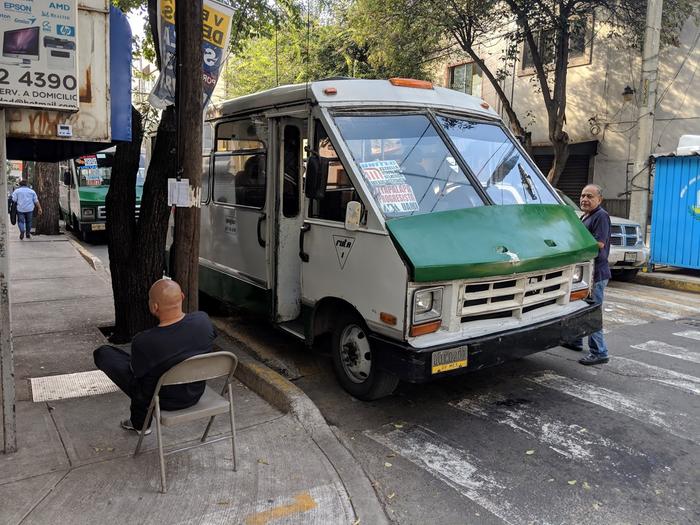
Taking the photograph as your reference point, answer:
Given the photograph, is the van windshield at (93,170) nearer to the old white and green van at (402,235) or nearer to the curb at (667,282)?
the old white and green van at (402,235)

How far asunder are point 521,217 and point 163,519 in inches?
137

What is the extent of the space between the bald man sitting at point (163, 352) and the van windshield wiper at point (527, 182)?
10.8ft

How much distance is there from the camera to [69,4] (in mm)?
3383

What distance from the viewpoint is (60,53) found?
3377mm

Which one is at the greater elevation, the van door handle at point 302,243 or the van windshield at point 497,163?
the van windshield at point 497,163

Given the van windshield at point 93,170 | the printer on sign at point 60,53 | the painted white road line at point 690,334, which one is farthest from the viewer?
the van windshield at point 93,170

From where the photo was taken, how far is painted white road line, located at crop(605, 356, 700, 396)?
17.9 ft

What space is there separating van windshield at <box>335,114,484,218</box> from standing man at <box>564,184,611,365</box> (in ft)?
5.31

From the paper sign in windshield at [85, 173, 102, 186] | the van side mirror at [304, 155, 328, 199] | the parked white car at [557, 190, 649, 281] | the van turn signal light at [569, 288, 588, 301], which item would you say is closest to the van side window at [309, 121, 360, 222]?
the van side mirror at [304, 155, 328, 199]

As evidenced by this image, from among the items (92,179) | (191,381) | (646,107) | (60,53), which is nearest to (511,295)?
(191,381)

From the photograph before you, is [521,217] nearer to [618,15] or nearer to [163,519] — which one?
[163,519]

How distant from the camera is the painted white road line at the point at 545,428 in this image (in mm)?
4141

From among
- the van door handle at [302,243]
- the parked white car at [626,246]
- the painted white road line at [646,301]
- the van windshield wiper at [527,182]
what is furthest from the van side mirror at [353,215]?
the parked white car at [626,246]

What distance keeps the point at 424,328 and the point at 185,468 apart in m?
1.83
